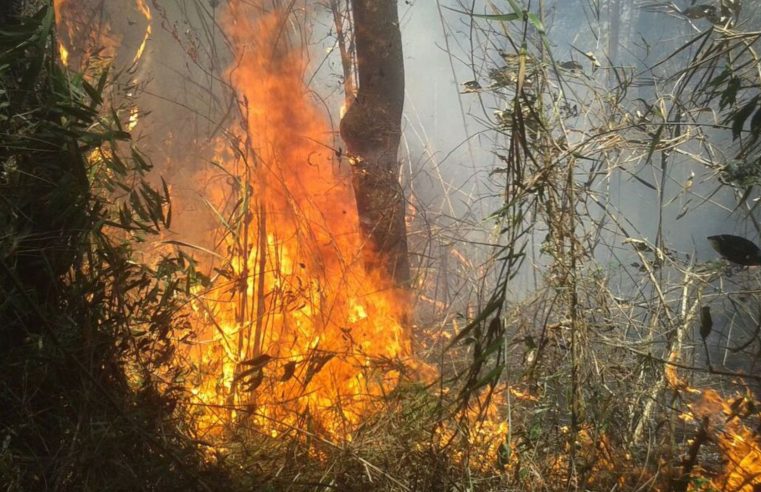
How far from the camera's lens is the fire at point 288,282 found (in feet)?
9.91

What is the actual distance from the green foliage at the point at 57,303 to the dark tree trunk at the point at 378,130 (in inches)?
76.4

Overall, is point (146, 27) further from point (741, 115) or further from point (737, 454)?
point (737, 454)

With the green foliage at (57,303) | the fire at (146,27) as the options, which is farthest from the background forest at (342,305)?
the fire at (146,27)

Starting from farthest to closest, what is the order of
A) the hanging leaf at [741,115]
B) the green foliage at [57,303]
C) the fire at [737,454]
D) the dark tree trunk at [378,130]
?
the dark tree trunk at [378,130]
the fire at [737,454]
the hanging leaf at [741,115]
the green foliage at [57,303]

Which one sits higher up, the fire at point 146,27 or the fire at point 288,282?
the fire at point 146,27

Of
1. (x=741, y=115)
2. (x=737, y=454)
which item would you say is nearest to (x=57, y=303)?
(x=741, y=115)

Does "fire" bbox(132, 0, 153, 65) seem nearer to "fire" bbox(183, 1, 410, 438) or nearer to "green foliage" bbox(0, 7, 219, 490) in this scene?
"fire" bbox(183, 1, 410, 438)

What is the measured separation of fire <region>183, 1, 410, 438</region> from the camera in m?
3.02

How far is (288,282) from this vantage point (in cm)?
345

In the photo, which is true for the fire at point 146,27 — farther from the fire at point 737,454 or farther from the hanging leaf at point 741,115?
the fire at point 737,454

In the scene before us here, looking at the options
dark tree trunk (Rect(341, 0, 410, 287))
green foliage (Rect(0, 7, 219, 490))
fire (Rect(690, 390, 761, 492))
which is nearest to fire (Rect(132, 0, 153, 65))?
dark tree trunk (Rect(341, 0, 410, 287))

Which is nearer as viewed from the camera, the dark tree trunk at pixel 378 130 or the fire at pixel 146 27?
the dark tree trunk at pixel 378 130

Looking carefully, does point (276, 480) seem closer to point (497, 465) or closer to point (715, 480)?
point (497, 465)

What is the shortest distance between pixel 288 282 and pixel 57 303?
1.64 meters
